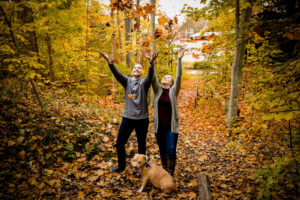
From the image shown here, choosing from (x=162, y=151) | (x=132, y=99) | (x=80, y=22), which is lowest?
(x=162, y=151)

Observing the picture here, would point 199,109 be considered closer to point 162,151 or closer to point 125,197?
point 162,151

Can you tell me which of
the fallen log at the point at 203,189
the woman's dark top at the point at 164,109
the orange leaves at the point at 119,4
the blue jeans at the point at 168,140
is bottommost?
the fallen log at the point at 203,189

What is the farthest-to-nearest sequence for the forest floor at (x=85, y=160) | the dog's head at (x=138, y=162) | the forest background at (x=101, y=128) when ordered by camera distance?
the dog's head at (x=138, y=162) → the forest floor at (x=85, y=160) → the forest background at (x=101, y=128)

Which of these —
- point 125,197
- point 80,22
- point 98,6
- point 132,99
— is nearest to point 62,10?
point 80,22

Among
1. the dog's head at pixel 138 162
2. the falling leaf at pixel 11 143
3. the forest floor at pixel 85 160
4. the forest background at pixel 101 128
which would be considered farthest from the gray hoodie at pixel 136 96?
the falling leaf at pixel 11 143

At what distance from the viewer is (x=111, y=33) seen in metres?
8.26

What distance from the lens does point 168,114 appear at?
2920mm

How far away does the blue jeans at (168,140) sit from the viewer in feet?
A: 9.44

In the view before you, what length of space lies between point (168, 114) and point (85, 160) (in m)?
2.21

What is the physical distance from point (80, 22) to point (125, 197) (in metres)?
7.14

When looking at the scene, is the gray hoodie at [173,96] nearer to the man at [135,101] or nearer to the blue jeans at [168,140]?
the blue jeans at [168,140]

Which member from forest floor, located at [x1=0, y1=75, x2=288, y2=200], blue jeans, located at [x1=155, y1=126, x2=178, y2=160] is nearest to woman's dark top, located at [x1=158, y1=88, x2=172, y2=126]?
blue jeans, located at [x1=155, y1=126, x2=178, y2=160]

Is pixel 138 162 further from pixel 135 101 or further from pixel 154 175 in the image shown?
pixel 135 101

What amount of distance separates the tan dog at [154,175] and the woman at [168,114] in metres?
0.20
